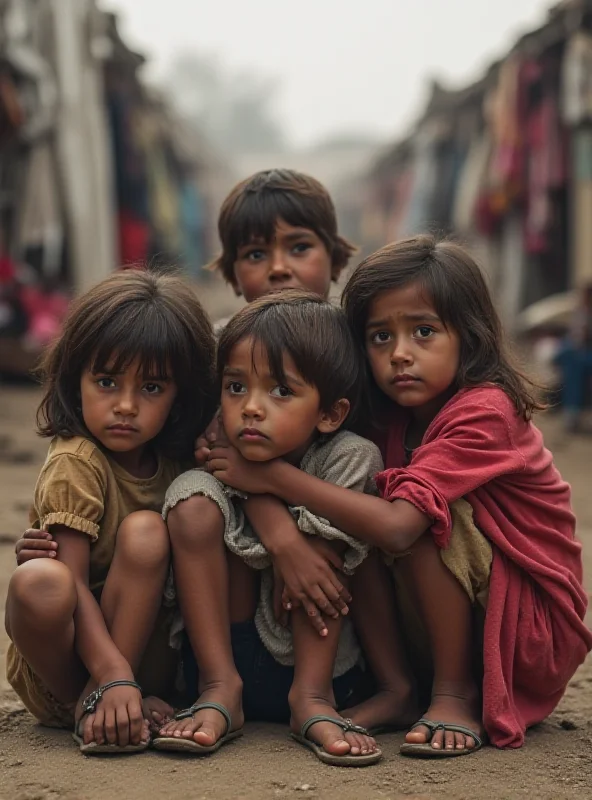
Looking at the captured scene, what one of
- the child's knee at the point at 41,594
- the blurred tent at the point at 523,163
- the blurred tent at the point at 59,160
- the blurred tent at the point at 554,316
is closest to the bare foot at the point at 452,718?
the child's knee at the point at 41,594

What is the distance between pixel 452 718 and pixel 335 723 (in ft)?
0.71

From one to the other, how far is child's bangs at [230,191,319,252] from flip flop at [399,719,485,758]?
1342mm

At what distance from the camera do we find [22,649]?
5.99 feet

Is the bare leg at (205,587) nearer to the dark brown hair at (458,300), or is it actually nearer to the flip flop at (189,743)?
the flip flop at (189,743)

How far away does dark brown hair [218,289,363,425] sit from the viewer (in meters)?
1.93

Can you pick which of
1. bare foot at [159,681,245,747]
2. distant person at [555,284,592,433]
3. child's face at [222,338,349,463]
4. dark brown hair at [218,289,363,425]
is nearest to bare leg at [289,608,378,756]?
bare foot at [159,681,245,747]

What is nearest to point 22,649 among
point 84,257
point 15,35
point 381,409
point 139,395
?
point 139,395

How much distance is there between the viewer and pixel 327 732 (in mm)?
1798

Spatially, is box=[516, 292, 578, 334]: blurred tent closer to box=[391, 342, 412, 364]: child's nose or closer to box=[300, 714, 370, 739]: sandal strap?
box=[391, 342, 412, 364]: child's nose

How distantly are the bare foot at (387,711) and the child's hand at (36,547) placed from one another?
2.11ft

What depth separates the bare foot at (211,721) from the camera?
1771 millimetres

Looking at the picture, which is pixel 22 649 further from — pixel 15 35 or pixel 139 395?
pixel 15 35

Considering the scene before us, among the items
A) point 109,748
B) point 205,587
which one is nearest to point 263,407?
point 205,587

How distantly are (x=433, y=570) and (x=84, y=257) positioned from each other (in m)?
5.74
